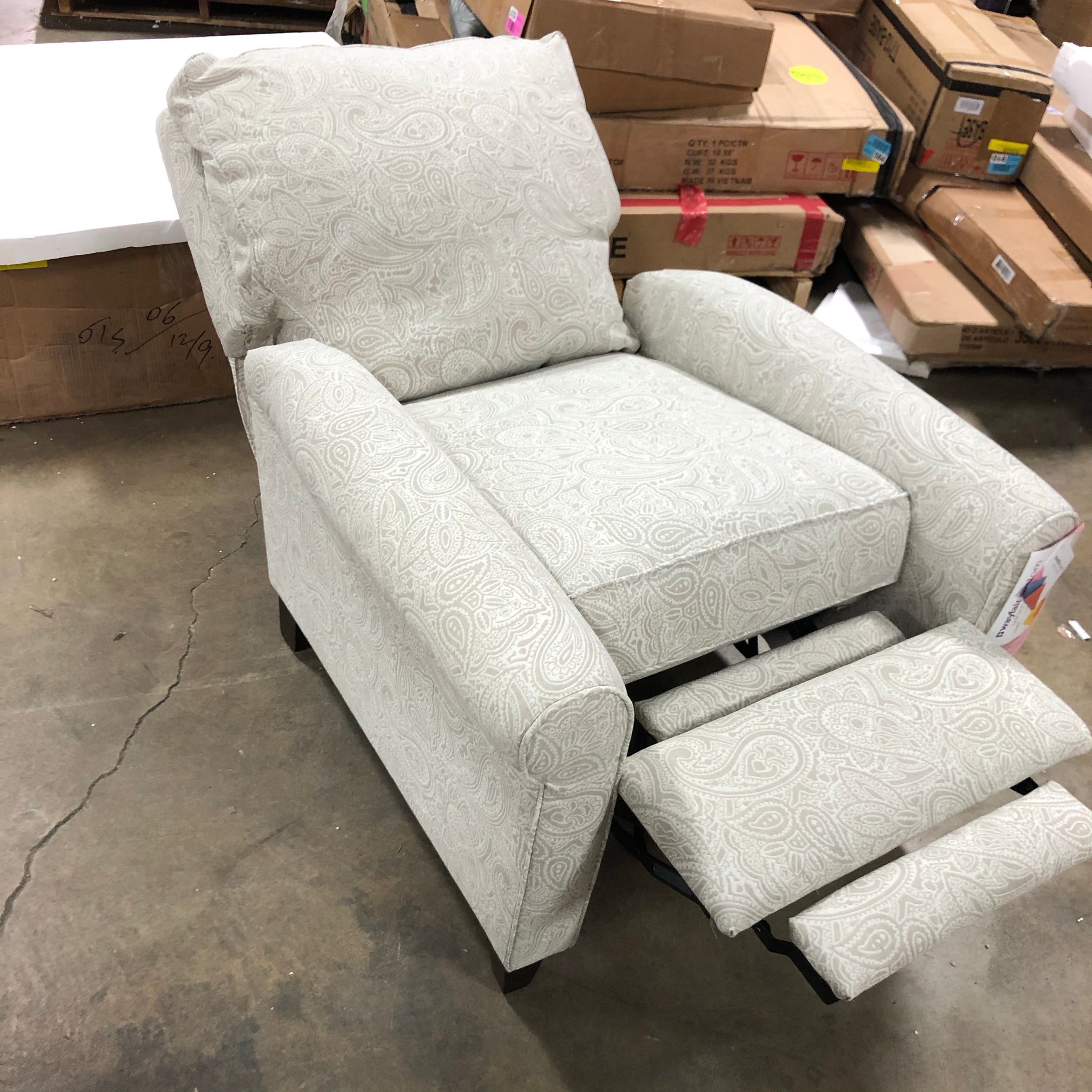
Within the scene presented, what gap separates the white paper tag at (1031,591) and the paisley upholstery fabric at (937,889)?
0.24 m

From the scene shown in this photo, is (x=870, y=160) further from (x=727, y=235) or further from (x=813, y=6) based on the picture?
(x=813, y=6)

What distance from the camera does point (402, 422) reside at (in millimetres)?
1118

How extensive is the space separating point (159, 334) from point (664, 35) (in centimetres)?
109

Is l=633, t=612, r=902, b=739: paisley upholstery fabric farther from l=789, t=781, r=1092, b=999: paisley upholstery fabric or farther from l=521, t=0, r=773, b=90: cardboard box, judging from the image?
l=521, t=0, r=773, b=90: cardboard box

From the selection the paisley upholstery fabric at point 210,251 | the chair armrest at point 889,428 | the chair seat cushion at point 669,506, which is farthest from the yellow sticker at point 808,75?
the paisley upholstery fabric at point 210,251

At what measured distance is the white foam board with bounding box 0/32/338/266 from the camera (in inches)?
67.1

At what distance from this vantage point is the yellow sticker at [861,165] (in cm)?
215

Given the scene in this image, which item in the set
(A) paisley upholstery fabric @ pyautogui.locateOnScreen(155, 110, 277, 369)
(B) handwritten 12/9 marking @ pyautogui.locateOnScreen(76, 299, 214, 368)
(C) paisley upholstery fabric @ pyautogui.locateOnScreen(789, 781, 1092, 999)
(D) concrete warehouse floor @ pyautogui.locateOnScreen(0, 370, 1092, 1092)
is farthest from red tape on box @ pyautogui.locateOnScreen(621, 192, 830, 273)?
(C) paisley upholstery fabric @ pyautogui.locateOnScreen(789, 781, 1092, 999)

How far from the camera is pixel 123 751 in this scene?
1.42 metres

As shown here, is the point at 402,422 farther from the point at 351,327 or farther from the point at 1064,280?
the point at 1064,280

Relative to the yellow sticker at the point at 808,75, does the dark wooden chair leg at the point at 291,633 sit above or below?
below

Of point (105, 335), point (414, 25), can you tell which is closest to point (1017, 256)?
point (414, 25)

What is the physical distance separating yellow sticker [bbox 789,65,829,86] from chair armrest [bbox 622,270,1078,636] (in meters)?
0.86

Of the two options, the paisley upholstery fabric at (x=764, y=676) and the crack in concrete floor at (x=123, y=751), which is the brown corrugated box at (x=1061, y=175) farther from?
the crack in concrete floor at (x=123, y=751)
